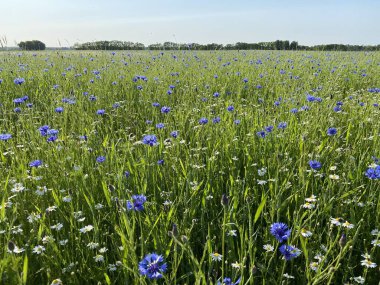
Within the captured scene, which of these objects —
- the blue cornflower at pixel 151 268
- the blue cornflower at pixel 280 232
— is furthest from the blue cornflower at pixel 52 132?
the blue cornflower at pixel 280 232

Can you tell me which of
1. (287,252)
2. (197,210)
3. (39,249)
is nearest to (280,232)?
(287,252)

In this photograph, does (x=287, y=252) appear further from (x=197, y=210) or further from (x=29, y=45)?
(x=29, y=45)

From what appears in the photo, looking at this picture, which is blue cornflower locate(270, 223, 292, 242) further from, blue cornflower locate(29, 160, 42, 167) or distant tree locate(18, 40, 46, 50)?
distant tree locate(18, 40, 46, 50)

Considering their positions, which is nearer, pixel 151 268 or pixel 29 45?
pixel 151 268

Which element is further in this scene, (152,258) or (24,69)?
(24,69)

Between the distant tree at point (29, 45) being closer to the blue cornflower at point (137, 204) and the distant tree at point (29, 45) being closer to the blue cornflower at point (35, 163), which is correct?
the blue cornflower at point (35, 163)

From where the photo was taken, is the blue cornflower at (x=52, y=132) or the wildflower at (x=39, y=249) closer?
the wildflower at (x=39, y=249)

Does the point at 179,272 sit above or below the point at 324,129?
below

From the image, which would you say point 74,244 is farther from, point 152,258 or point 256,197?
point 256,197

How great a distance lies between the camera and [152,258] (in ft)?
3.94

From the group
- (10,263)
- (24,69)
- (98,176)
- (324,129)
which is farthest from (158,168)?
(24,69)

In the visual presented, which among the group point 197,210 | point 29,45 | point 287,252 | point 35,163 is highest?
point 29,45

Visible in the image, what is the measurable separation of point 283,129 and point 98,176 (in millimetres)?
1609

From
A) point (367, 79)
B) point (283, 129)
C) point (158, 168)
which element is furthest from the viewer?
point (367, 79)
